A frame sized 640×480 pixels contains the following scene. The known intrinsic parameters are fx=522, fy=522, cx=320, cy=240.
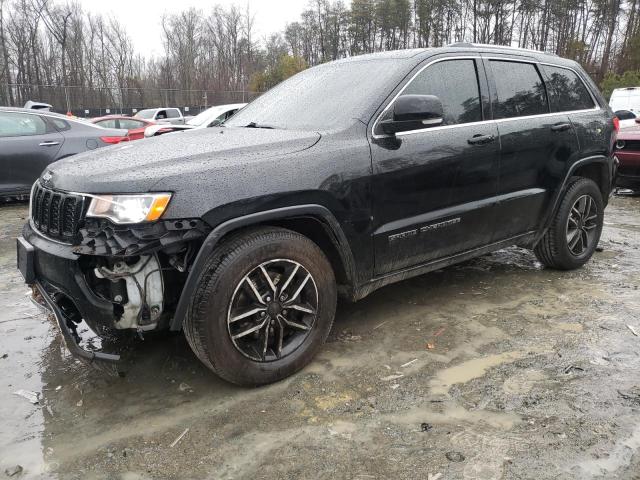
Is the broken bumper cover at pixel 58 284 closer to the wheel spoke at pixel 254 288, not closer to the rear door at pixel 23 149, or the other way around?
the wheel spoke at pixel 254 288

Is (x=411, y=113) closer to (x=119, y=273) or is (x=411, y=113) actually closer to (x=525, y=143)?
(x=525, y=143)

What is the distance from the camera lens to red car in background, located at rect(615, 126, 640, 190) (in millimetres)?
8289

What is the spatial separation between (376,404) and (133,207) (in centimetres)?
155

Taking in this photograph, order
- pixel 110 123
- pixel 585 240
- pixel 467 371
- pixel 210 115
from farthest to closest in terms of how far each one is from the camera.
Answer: pixel 110 123 < pixel 210 115 < pixel 585 240 < pixel 467 371

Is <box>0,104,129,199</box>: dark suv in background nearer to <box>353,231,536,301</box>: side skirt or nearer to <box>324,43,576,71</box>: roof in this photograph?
<box>324,43,576,71</box>: roof

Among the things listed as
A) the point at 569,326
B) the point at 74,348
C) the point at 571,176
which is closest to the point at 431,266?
the point at 569,326

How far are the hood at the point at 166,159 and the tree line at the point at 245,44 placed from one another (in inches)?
1387

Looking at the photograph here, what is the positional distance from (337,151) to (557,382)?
1.76 metres

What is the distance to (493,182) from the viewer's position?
372 cm

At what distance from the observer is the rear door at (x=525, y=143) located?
12.5ft

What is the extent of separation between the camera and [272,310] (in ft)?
9.16

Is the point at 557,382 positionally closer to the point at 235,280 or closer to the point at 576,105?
the point at 235,280

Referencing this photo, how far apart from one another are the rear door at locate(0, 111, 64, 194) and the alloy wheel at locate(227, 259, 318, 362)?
6.10 meters

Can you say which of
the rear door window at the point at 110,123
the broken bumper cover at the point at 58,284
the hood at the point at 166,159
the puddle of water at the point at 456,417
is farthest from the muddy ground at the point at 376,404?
the rear door window at the point at 110,123
